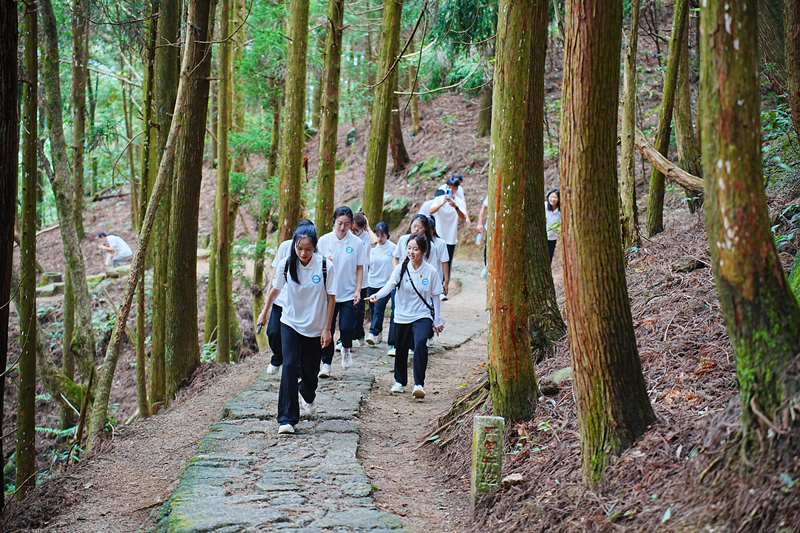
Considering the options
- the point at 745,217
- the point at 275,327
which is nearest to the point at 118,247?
the point at 275,327

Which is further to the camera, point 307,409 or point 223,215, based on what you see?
point 223,215

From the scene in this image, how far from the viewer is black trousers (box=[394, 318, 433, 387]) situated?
25.4 feet

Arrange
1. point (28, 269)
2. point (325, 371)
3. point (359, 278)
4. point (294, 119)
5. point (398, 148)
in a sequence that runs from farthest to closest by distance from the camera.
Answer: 1. point (398, 148)
2. point (294, 119)
3. point (359, 278)
4. point (325, 371)
5. point (28, 269)

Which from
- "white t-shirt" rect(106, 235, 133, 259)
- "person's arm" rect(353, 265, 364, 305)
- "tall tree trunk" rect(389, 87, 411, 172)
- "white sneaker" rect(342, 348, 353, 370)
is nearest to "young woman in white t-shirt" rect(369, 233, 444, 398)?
"person's arm" rect(353, 265, 364, 305)

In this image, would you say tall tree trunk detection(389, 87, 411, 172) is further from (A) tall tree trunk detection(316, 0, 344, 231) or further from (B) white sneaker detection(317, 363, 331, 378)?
(B) white sneaker detection(317, 363, 331, 378)

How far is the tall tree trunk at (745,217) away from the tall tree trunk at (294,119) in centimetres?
861

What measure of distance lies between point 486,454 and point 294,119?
772 cm

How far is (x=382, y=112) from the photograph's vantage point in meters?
11.9

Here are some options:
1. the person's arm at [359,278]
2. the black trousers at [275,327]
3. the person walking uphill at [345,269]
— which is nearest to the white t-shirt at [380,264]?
the person walking uphill at [345,269]

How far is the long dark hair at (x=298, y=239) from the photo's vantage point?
631cm

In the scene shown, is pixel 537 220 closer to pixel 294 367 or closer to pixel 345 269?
pixel 345 269

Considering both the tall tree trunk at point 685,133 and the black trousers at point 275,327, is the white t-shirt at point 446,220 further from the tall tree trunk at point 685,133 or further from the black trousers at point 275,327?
the black trousers at point 275,327

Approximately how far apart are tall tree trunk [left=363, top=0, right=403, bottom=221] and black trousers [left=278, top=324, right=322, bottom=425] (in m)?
5.71

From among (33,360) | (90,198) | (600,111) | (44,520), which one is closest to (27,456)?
(33,360)
